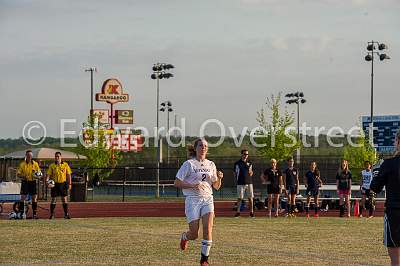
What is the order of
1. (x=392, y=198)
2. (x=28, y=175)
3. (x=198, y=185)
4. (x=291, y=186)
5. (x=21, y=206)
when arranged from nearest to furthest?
(x=392, y=198) < (x=198, y=185) < (x=28, y=175) < (x=21, y=206) < (x=291, y=186)

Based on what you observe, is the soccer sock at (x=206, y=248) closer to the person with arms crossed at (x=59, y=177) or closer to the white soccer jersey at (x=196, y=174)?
the white soccer jersey at (x=196, y=174)

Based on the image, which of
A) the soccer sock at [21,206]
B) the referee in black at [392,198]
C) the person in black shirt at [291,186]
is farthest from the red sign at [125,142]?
the referee in black at [392,198]

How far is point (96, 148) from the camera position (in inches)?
2746

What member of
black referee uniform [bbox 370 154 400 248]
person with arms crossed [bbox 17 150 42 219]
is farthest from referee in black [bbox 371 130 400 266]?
person with arms crossed [bbox 17 150 42 219]

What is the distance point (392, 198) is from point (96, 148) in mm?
59395

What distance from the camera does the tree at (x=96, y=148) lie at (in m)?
69.4

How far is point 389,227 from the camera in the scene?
11.2m

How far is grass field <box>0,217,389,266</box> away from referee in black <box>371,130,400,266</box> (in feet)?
13.2

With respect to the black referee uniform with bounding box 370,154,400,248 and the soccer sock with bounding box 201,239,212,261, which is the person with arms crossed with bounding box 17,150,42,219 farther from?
the black referee uniform with bounding box 370,154,400,248

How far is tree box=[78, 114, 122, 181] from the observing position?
69.4 metres

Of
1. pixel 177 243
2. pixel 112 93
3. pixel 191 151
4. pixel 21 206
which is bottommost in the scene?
pixel 177 243

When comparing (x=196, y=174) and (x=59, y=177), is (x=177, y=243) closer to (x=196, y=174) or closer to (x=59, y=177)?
(x=196, y=174)

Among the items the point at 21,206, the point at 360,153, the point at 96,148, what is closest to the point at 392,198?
the point at 21,206

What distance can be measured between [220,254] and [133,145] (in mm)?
69073
